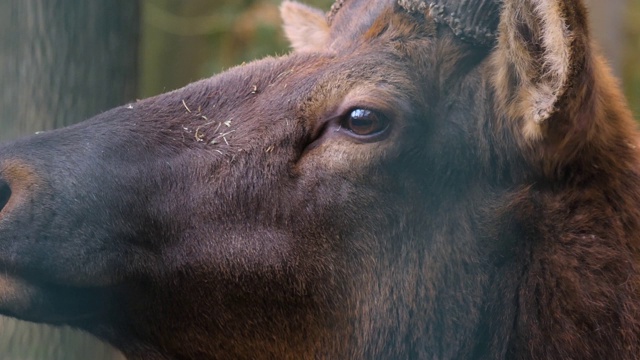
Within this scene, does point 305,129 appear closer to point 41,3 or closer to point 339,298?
point 339,298

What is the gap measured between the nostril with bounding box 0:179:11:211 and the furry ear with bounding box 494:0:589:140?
1.70 meters

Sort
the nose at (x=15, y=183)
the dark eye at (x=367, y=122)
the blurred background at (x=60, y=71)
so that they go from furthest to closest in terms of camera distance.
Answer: the blurred background at (x=60, y=71)
the dark eye at (x=367, y=122)
the nose at (x=15, y=183)

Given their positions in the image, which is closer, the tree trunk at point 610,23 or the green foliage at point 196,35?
the tree trunk at point 610,23

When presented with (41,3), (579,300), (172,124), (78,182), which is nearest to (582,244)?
(579,300)

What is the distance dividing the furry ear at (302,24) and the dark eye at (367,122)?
171 centimetres

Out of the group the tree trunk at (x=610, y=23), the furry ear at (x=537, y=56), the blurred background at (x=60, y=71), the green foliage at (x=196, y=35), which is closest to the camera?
the furry ear at (x=537, y=56)

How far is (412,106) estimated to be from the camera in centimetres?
327

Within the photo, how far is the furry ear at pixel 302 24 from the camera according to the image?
5.04 meters

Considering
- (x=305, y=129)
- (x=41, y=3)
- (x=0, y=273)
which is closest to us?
A: (x=0, y=273)

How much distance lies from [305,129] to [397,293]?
0.68 m

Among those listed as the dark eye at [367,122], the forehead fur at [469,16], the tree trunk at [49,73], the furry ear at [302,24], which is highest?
the furry ear at [302,24]

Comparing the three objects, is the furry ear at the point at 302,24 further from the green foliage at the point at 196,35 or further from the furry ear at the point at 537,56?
the green foliage at the point at 196,35

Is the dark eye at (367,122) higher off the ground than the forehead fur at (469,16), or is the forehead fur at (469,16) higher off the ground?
the forehead fur at (469,16)

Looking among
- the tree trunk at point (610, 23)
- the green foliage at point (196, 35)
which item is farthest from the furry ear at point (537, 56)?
the green foliage at point (196, 35)
